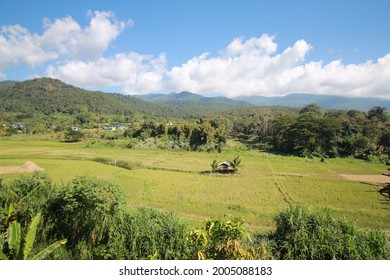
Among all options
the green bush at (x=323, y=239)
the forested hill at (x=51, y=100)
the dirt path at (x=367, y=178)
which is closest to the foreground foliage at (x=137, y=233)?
the green bush at (x=323, y=239)

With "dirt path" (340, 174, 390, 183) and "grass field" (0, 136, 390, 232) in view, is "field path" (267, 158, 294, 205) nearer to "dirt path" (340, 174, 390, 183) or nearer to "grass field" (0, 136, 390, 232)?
"grass field" (0, 136, 390, 232)

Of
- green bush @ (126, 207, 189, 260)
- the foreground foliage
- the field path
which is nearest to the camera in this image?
the foreground foliage

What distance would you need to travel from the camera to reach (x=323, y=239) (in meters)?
7.00

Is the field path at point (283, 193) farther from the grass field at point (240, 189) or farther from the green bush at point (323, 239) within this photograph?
the green bush at point (323, 239)

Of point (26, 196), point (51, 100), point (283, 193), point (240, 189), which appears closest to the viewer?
point (26, 196)

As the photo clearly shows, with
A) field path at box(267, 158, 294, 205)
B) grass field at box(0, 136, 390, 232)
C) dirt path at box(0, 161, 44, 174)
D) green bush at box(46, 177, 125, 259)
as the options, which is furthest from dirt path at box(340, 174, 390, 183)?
dirt path at box(0, 161, 44, 174)

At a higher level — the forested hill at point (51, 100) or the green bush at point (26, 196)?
the forested hill at point (51, 100)

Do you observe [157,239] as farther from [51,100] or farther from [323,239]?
[51,100]

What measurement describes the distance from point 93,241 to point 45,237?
70.4 inches

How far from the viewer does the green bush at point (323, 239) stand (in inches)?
257

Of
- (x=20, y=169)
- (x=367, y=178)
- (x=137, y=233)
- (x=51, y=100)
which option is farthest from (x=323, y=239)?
(x=51, y=100)

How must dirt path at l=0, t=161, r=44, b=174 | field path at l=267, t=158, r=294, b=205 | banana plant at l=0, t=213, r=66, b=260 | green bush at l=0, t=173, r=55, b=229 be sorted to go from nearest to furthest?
banana plant at l=0, t=213, r=66, b=260 → green bush at l=0, t=173, r=55, b=229 → field path at l=267, t=158, r=294, b=205 → dirt path at l=0, t=161, r=44, b=174

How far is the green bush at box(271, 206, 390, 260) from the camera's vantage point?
257 inches

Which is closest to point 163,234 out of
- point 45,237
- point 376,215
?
point 45,237
